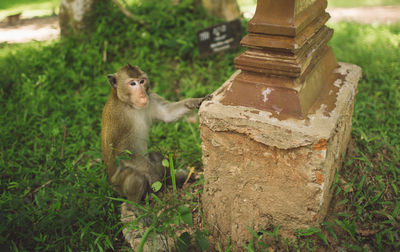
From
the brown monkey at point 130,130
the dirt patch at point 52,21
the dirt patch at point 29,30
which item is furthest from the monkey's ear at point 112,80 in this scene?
the dirt patch at point 52,21

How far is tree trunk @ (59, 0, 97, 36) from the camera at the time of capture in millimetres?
4812

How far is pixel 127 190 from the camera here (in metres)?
2.62

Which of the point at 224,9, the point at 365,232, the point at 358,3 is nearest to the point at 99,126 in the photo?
the point at 224,9

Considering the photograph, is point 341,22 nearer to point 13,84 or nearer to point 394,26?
point 394,26

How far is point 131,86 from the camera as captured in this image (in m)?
2.57

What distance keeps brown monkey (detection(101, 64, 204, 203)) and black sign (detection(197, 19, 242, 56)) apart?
1679 mm

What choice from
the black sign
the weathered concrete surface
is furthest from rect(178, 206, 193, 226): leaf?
the black sign

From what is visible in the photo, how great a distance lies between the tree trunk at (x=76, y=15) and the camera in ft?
15.8

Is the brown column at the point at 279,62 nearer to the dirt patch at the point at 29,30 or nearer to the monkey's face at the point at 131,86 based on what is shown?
the monkey's face at the point at 131,86

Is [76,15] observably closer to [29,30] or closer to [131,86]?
[29,30]

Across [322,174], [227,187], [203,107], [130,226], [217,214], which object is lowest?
[130,226]

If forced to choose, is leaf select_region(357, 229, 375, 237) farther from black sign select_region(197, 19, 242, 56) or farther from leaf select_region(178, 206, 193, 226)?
black sign select_region(197, 19, 242, 56)

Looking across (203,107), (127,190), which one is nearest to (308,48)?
(203,107)

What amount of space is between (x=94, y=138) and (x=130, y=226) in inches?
62.4
